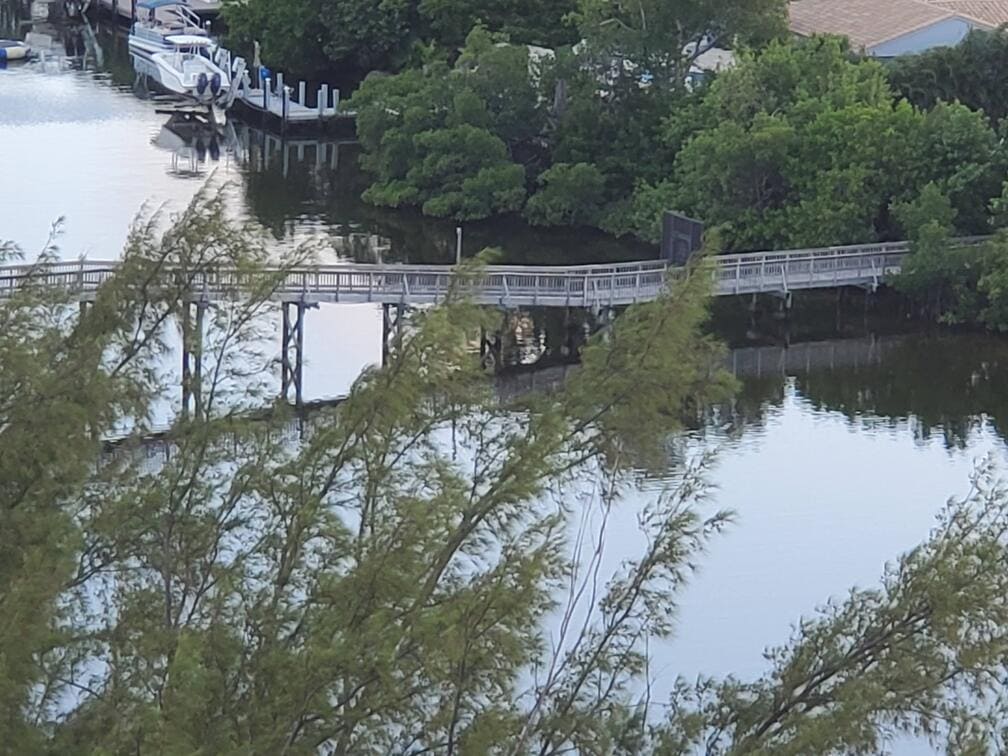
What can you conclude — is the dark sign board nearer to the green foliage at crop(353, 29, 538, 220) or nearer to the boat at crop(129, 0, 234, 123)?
the green foliage at crop(353, 29, 538, 220)

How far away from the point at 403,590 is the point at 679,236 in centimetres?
2588

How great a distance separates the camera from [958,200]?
44.4 m

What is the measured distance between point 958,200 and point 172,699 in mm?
30260

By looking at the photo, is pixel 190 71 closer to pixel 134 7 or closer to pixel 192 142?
pixel 192 142

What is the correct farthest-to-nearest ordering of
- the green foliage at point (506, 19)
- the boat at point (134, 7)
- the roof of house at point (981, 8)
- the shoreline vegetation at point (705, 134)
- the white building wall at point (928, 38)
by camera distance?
1. the boat at point (134, 7)
2. the green foliage at point (506, 19)
3. the roof of house at point (981, 8)
4. the white building wall at point (928, 38)
5. the shoreline vegetation at point (705, 134)

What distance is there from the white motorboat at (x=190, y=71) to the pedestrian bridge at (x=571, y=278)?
62.6ft

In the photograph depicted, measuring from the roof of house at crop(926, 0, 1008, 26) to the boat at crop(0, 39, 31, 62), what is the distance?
2291 cm

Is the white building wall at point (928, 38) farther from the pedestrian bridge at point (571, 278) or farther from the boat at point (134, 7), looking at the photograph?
the boat at point (134, 7)

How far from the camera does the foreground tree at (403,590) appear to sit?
663 inches

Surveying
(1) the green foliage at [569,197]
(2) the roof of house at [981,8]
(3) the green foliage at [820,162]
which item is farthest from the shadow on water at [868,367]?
(2) the roof of house at [981,8]

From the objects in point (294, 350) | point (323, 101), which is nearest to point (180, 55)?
point (323, 101)

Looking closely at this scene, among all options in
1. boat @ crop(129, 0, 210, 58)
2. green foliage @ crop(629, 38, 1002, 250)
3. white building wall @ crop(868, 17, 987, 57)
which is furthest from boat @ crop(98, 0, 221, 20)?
green foliage @ crop(629, 38, 1002, 250)

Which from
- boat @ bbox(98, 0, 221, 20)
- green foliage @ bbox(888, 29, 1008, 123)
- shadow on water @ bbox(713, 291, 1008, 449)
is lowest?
shadow on water @ bbox(713, 291, 1008, 449)

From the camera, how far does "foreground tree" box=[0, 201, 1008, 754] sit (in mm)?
16828
